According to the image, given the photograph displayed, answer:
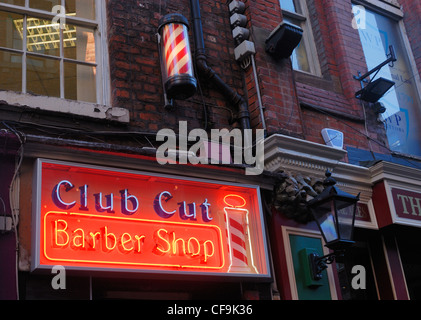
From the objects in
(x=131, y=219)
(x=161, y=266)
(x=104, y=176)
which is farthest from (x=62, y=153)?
(x=161, y=266)

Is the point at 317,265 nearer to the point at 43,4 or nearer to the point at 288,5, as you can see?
the point at 43,4

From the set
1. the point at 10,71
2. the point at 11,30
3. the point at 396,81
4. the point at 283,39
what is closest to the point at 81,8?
the point at 11,30

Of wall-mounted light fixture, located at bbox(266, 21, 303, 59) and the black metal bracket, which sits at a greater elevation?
wall-mounted light fixture, located at bbox(266, 21, 303, 59)

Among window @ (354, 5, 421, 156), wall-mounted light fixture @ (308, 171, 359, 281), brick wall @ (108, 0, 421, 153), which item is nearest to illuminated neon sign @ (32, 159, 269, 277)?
wall-mounted light fixture @ (308, 171, 359, 281)

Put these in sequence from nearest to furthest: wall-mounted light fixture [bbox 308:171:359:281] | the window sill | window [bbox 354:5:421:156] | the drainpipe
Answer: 1. the window sill
2. wall-mounted light fixture [bbox 308:171:359:281]
3. the drainpipe
4. window [bbox 354:5:421:156]

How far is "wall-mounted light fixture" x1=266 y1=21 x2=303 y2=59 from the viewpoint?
694 centimetres

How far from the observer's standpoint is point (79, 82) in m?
6.13

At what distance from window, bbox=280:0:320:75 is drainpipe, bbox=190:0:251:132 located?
161 centimetres

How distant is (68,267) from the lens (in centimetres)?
472

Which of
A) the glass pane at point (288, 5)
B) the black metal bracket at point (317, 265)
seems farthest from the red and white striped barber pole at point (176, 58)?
the glass pane at point (288, 5)

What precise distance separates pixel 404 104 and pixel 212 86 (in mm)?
3536

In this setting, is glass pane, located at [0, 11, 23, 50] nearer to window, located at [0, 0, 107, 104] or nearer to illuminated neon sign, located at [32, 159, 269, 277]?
window, located at [0, 0, 107, 104]

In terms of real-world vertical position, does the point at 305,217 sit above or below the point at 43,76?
below
